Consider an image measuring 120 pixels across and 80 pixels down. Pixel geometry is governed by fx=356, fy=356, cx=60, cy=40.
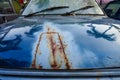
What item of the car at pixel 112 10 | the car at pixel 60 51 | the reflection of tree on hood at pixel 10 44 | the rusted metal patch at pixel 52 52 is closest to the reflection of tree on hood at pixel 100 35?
the car at pixel 60 51

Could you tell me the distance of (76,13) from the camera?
15.1ft

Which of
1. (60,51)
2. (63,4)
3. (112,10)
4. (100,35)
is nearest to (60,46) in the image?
(60,51)

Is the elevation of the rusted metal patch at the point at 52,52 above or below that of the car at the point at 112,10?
above

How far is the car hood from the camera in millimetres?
3014

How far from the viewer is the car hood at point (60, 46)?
3.01m

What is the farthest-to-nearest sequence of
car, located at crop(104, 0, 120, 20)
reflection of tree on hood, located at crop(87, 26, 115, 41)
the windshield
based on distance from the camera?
car, located at crop(104, 0, 120, 20) < the windshield < reflection of tree on hood, located at crop(87, 26, 115, 41)

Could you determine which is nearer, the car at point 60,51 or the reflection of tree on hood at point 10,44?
the car at point 60,51

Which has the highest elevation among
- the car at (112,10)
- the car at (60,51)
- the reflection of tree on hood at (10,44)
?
the reflection of tree on hood at (10,44)

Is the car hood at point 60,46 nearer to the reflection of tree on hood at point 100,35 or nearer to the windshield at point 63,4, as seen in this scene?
the reflection of tree on hood at point 100,35

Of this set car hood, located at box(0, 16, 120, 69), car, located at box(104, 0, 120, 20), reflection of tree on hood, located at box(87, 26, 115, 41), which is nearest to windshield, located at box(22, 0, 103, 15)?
car, located at box(104, 0, 120, 20)

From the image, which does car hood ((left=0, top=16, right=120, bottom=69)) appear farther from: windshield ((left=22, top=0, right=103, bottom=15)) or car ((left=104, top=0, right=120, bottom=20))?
car ((left=104, top=0, right=120, bottom=20))

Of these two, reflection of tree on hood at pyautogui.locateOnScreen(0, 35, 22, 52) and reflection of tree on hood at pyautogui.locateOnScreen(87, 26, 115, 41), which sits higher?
reflection of tree on hood at pyautogui.locateOnScreen(0, 35, 22, 52)

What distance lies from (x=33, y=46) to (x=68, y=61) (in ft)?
1.23

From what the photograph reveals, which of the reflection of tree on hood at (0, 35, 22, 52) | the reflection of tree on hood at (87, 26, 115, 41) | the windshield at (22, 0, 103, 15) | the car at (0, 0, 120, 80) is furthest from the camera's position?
the windshield at (22, 0, 103, 15)
